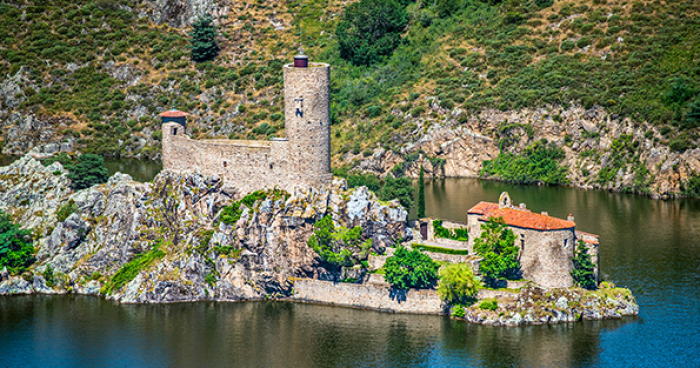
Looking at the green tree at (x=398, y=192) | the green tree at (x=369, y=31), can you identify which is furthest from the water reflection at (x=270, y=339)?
the green tree at (x=369, y=31)

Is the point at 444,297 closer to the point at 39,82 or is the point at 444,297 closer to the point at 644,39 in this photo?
the point at 644,39

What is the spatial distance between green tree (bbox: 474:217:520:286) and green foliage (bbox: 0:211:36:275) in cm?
4302

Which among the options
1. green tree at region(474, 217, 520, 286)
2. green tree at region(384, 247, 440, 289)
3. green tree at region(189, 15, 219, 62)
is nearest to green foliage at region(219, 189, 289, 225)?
green tree at region(384, 247, 440, 289)

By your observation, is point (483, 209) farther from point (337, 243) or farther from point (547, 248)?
point (337, 243)

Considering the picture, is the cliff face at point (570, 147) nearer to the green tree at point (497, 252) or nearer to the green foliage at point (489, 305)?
the green tree at point (497, 252)

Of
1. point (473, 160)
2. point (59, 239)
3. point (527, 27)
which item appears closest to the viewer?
point (59, 239)

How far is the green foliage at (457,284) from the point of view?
9356 centimetres

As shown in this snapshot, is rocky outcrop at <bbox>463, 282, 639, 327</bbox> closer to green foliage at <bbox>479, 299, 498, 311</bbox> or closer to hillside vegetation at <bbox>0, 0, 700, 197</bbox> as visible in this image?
green foliage at <bbox>479, 299, 498, 311</bbox>

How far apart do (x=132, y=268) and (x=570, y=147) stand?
65.7m

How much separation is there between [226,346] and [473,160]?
222ft

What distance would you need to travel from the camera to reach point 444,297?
9412 cm

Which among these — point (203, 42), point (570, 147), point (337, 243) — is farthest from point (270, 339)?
point (203, 42)

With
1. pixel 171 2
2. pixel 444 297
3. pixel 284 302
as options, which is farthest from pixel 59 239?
pixel 171 2

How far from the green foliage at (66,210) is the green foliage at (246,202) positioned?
16.9 metres
